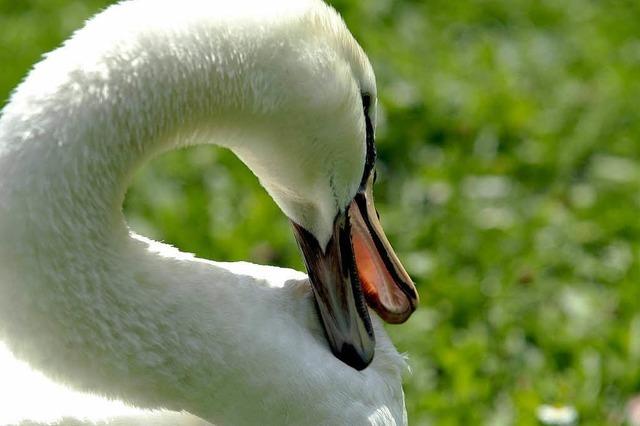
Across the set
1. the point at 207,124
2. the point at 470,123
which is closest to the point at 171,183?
the point at 470,123

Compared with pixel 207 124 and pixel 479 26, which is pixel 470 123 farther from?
pixel 207 124

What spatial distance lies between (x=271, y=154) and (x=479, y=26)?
3.66 metres

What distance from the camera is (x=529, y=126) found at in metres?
5.30

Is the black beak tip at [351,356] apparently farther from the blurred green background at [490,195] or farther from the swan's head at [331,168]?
the blurred green background at [490,195]

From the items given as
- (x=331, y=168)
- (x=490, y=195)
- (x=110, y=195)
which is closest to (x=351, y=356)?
(x=331, y=168)

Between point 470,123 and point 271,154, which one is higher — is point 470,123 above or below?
below

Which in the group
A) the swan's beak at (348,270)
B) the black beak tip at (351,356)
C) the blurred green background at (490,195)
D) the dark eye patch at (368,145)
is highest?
the dark eye patch at (368,145)

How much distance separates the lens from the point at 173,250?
9.20ft

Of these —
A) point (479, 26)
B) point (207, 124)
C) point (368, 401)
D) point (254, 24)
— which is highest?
point (254, 24)

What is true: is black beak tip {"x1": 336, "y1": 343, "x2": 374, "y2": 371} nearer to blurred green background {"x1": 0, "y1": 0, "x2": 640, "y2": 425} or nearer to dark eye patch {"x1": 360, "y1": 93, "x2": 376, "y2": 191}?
dark eye patch {"x1": 360, "y1": 93, "x2": 376, "y2": 191}

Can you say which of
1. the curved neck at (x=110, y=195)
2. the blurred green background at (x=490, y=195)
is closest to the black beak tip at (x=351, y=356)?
the curved neck at (x=110, y=195)

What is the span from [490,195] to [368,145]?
213cm

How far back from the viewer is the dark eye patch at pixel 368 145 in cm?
279

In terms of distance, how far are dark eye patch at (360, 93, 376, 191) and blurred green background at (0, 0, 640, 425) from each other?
1.12 meters
